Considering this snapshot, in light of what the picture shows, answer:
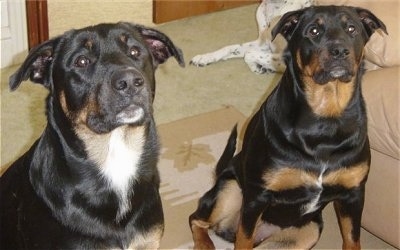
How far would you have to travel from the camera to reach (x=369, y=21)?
2.29m

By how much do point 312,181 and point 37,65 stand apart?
1.00m

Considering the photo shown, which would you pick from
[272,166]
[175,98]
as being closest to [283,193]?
[272,166]

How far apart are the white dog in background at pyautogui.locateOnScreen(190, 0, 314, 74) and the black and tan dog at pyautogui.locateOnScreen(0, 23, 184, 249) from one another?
2.09 metres

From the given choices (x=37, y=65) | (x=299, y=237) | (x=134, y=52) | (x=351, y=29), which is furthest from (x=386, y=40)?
(x=37, y=65)

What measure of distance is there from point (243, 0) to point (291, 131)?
2993 mm

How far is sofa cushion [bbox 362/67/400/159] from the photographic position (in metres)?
2.37

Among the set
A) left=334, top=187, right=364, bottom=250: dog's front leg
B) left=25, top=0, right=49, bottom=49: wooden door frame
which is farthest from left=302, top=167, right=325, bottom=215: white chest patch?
left=25, top=0, right=49, bottom=49: wooden door frame

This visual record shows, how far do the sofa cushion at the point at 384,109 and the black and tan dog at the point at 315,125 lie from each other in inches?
7.4

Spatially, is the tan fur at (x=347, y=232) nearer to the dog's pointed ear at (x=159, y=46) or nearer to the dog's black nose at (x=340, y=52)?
the dog's black nose at (x=340, y=52)

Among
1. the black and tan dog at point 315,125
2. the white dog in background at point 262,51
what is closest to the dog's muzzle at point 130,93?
the black and tan dog at point 315,125

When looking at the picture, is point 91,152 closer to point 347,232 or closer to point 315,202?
point 315,202

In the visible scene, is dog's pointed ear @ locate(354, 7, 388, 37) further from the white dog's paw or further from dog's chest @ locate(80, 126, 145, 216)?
the white dog's paw

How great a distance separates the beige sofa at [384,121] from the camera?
2.40 metres

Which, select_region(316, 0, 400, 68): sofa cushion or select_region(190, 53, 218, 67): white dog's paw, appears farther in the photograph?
select_region(190, 53, 218, 67): white dog's paw
